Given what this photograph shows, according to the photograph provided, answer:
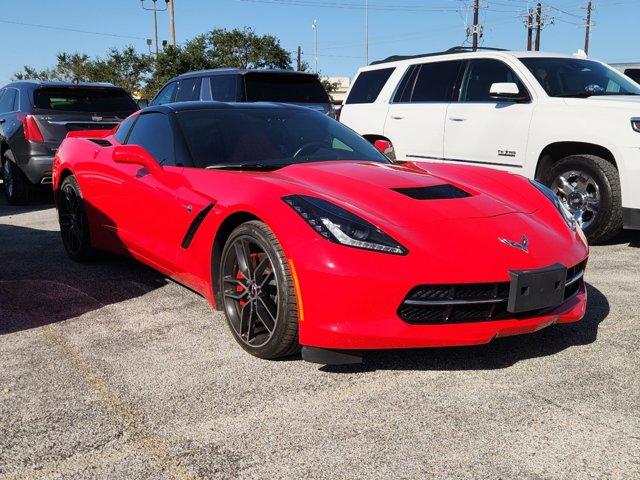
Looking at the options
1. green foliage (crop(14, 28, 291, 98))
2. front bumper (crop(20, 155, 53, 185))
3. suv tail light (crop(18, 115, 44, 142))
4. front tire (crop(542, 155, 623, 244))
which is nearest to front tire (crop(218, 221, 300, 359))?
front tire (crop(542, 155, 623, 244))

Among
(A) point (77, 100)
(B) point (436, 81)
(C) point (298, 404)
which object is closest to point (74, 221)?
(C) point (298, 404)

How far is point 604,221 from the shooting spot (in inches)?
236

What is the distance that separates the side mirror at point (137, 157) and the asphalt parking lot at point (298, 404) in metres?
0.90

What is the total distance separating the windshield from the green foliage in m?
38.5

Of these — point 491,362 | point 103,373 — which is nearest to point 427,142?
point 491,362

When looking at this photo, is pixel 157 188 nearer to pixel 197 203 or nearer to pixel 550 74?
pixel 197 203

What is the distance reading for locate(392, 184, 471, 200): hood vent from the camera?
3446 mm

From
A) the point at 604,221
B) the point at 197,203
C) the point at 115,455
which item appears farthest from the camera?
the point at 604,221

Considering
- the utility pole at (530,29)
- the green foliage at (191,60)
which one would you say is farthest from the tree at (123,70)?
the utility pole at (530,29)

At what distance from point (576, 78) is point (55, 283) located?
5311 mm

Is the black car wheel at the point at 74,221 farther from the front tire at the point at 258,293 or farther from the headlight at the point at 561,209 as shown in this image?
the headlight at the point at 561,209

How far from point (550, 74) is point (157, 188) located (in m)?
4.51

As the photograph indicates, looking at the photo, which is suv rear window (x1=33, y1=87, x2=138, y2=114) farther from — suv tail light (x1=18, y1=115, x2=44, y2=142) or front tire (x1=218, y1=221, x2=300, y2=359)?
front tire (x1=218, y1=221, x2=300, y2=359)

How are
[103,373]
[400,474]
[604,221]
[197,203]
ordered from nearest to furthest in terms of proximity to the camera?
[400,474]
[103,373]
[197,203]
[604,221]
